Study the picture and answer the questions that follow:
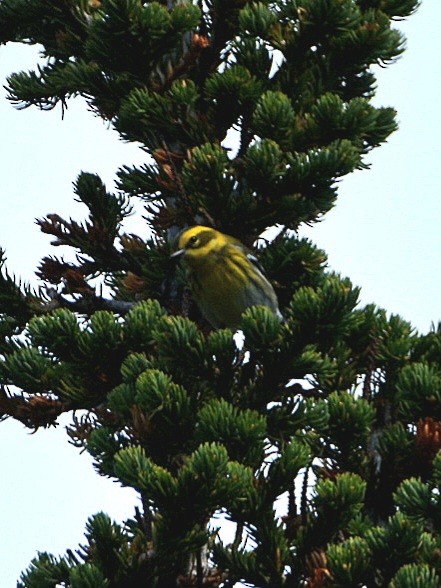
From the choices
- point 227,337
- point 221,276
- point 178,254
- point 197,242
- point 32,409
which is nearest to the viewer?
point 227,337

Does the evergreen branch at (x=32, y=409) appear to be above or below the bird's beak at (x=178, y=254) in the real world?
below

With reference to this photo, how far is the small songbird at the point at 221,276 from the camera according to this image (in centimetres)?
514

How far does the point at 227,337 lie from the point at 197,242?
1239mm

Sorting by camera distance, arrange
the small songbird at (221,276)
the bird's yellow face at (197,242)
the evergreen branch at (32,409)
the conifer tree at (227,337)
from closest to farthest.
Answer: the conifer tree at (227,337) → the evergreen branch at (32,409) → the bird's yellow face at (197,242) → the small songbird at (221,276)

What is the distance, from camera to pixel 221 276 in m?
5.67

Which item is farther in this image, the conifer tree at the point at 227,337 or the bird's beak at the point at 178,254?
the bird's beak at the point at 178,254

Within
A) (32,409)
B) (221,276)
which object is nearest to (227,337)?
(32,409)

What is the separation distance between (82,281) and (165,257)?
0.39m

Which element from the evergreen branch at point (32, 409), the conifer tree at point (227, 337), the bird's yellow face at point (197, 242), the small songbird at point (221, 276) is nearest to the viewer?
the conifer tree at point (227, 337)

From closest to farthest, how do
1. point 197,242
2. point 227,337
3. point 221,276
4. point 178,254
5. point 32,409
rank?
point 227,337
point 32,409
point 178,254
point 197,242
point 221,276

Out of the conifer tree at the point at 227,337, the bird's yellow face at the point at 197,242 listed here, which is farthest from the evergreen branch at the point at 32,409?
the bird's yellow face at the point at 197,242

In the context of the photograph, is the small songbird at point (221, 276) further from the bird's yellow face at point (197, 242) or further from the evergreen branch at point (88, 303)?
the evergreen branch at point (88, 303)

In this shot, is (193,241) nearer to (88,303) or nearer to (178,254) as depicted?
(178,254)

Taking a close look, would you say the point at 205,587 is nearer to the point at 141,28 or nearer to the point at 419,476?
the point at 419,476
